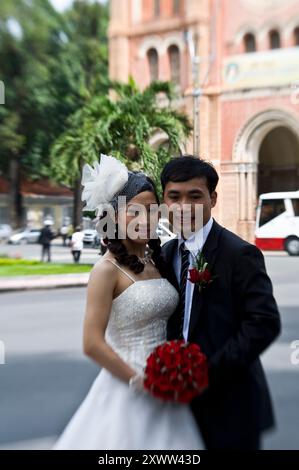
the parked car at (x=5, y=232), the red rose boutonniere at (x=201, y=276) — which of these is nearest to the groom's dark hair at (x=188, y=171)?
the red rose boutonniere at (x=201, y=276)

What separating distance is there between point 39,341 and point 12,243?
86.4 ft

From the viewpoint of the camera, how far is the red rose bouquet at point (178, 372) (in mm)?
1978

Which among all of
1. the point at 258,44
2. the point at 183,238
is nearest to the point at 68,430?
the point at 183,238

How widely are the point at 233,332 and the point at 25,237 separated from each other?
103 feet

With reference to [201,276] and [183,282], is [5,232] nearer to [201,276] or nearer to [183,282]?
[183,282]

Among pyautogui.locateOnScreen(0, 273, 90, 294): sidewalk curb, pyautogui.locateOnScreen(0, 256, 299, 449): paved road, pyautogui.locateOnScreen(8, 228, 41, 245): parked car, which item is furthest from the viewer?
pyautogui.locateOnScreen(8, 228, 41, 245): parked car

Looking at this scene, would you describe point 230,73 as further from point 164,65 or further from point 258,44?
point 164,65

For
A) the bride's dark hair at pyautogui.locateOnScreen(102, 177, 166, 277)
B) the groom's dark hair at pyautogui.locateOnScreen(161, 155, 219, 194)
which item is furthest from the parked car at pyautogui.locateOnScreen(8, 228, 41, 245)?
the groom's dark hair at pyautogui.locateOnScreen(161, 155, 219, 194)

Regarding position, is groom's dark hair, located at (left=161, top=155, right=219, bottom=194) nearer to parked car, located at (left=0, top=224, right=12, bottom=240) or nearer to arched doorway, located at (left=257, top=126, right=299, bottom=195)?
arched doorway, located at (left=257, top=126, right=299, bottom=195)

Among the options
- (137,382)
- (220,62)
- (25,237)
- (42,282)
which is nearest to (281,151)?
(220,62)

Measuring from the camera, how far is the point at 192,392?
200 centimetres

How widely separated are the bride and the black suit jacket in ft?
0.37

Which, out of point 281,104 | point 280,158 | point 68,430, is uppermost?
point 281,104

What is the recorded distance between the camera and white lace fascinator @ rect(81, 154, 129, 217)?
2285 millimetres
